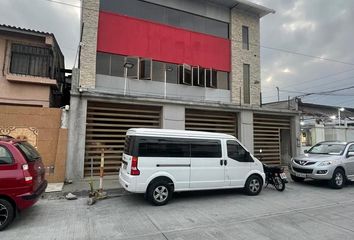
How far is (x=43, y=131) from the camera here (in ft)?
31.4

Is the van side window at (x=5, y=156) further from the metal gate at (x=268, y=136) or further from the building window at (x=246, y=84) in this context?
the building window at (x=246, y=84)

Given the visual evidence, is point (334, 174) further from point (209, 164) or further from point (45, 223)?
point (45, 223)

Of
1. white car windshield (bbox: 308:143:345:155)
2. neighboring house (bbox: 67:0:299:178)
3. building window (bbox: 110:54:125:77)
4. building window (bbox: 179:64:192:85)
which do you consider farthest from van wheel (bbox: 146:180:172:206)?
building window (bbox: 179:64:192:85)

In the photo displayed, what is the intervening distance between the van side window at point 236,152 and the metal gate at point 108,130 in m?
4.70

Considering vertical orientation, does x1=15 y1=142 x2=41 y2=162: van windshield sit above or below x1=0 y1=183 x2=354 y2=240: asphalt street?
above

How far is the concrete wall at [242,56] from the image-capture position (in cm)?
1708

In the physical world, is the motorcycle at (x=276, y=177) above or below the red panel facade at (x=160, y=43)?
below

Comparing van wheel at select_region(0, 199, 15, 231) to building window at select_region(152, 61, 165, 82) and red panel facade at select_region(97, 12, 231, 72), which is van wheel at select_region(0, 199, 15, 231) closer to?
red panel facade at select_region(97, 12, 231, 72)

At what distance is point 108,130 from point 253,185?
6108mm

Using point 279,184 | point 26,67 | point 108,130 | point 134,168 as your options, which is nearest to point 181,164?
point 134,168

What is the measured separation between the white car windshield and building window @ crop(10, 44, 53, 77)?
12.4m

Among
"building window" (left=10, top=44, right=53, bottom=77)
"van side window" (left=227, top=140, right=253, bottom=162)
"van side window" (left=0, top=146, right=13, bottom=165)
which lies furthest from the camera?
"building window" (left=10, top=44, right=53, bottom=77)

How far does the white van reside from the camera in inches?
275

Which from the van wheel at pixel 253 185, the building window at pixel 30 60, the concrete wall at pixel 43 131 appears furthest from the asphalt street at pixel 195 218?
the building window at pixel 30 60
